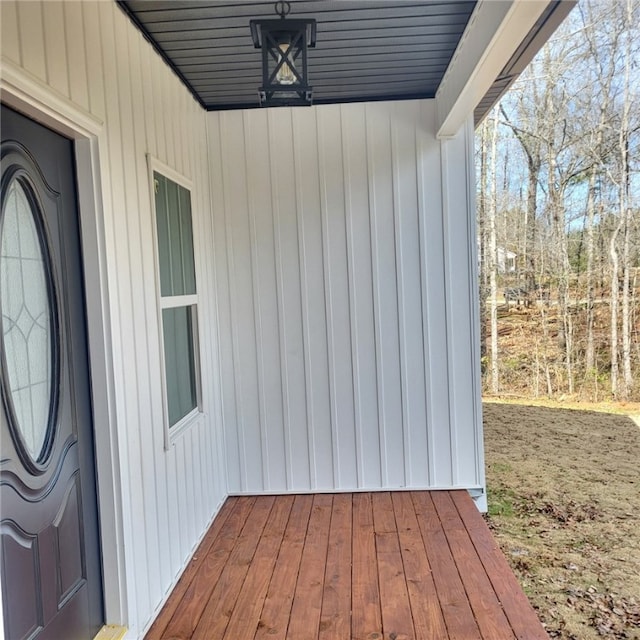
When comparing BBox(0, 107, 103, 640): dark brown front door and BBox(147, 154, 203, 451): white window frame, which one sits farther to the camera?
BBox(147, 154, 203, 451): white window frame

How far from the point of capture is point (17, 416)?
61.3 inches

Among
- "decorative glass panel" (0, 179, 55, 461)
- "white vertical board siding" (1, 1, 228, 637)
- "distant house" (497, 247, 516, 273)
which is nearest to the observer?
"decorative glass panel" (0, 179, 55, 461)

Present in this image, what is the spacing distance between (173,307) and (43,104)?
4.29 feet

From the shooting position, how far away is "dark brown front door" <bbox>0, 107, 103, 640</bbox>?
1.52 m

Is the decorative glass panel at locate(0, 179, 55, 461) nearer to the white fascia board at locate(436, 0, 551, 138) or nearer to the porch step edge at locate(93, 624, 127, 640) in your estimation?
the porch step edge at locate(93, 624, 127, 640)

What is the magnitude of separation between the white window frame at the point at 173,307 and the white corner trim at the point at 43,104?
59 cm

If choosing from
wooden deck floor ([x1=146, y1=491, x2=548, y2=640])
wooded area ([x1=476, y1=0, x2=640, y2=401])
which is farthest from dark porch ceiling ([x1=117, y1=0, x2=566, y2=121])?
wooded area ([x1=476, y1=0, x2=640, y2=401])

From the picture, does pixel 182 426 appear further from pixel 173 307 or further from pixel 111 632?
pixel 111 632

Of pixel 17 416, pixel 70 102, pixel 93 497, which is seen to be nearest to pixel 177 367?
pixel 93 497

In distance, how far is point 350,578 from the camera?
2.51 meters

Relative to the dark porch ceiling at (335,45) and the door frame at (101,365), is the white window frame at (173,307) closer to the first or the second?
the door frame at (101,365)

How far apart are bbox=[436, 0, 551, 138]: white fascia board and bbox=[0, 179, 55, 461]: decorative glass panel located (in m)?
1.84

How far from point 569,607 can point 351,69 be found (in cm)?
325

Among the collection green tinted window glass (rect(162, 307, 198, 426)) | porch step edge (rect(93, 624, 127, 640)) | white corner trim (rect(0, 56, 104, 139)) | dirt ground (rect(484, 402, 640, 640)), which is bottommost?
dirt ground (rect(484, 402, 640, 640))
